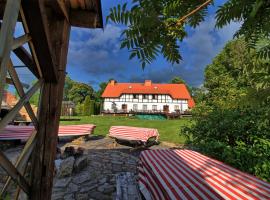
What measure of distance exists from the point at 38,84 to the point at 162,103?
54.6m

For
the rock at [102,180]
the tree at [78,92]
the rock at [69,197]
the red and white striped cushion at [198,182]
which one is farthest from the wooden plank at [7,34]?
the tree at [78,92]

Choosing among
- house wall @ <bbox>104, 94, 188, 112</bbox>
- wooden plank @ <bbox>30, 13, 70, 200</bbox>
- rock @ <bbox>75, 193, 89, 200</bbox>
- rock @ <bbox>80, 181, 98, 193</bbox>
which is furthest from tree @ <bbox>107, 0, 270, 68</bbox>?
house wall @ <bbox>104, 94, 188, 112</bbox>

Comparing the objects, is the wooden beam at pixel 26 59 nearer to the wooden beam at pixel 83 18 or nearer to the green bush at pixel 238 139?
the wooden beam at pixel 83 18

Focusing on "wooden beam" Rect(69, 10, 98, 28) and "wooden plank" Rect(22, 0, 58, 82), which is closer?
"wooden plank" Rect(22, 0, 58, 82)

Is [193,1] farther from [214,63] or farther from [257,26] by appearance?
[214,63]

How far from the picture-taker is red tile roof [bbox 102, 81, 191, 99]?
2260 inches

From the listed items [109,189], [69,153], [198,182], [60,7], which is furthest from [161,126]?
[60,7]

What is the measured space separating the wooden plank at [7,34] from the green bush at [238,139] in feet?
20.9

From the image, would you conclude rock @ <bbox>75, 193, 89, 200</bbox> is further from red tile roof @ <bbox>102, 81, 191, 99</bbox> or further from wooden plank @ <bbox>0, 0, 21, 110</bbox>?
red tile roof @ <bbox>102, 81, 191, 99</bbox>

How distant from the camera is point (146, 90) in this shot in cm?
5759

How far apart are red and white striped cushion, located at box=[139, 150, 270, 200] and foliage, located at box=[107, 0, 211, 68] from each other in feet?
9.22

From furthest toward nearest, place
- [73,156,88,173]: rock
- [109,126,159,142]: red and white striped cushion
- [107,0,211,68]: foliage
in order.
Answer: [109,126,159,142]: red and white striped cushion < [73,156,88,173]: rock < [107,0,211,68]: foliage

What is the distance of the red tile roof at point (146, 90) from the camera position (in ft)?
188

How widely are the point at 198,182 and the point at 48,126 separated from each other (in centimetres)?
229
